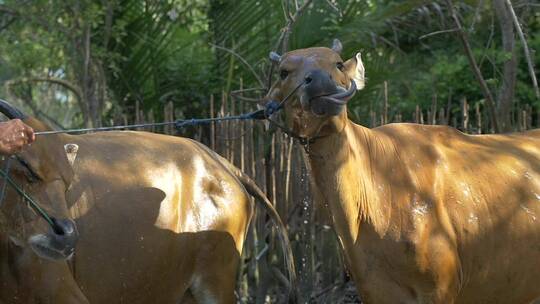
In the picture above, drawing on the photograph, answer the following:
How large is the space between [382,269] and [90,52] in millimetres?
6070

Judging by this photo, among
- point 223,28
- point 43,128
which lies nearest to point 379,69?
point 223,28

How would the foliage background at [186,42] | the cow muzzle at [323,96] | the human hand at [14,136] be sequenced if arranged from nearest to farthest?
the human hand at [14,136]
the cow muzzle at [323,96]
the foliage background at [186,42]

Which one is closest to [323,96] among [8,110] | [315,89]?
[315,89]

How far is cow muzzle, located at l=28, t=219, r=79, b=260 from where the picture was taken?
4.44 metres

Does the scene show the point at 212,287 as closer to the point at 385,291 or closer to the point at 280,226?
the point at 280,226

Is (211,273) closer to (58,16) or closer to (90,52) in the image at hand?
(90,52)

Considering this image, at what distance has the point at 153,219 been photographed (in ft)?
19.7

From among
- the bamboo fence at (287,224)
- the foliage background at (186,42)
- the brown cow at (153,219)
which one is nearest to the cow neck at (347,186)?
the brown cow at (153,219)

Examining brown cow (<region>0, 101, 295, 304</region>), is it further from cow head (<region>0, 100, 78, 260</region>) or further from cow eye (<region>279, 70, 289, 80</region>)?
cow eye (<region>279, 70, 289, 80</region>)

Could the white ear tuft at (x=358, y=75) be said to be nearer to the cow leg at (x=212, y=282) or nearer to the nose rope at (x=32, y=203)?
the cow leg at (x=212, y=282)

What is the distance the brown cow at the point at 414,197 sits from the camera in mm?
5445

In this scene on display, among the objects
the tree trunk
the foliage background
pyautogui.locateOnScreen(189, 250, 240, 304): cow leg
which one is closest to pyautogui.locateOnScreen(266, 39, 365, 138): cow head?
pyautogui.locateOnScreen(189, 250, 240, 304): cow leg

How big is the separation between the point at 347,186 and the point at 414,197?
1.52 feet

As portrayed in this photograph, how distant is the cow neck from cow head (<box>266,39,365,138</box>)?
119 millimetres
